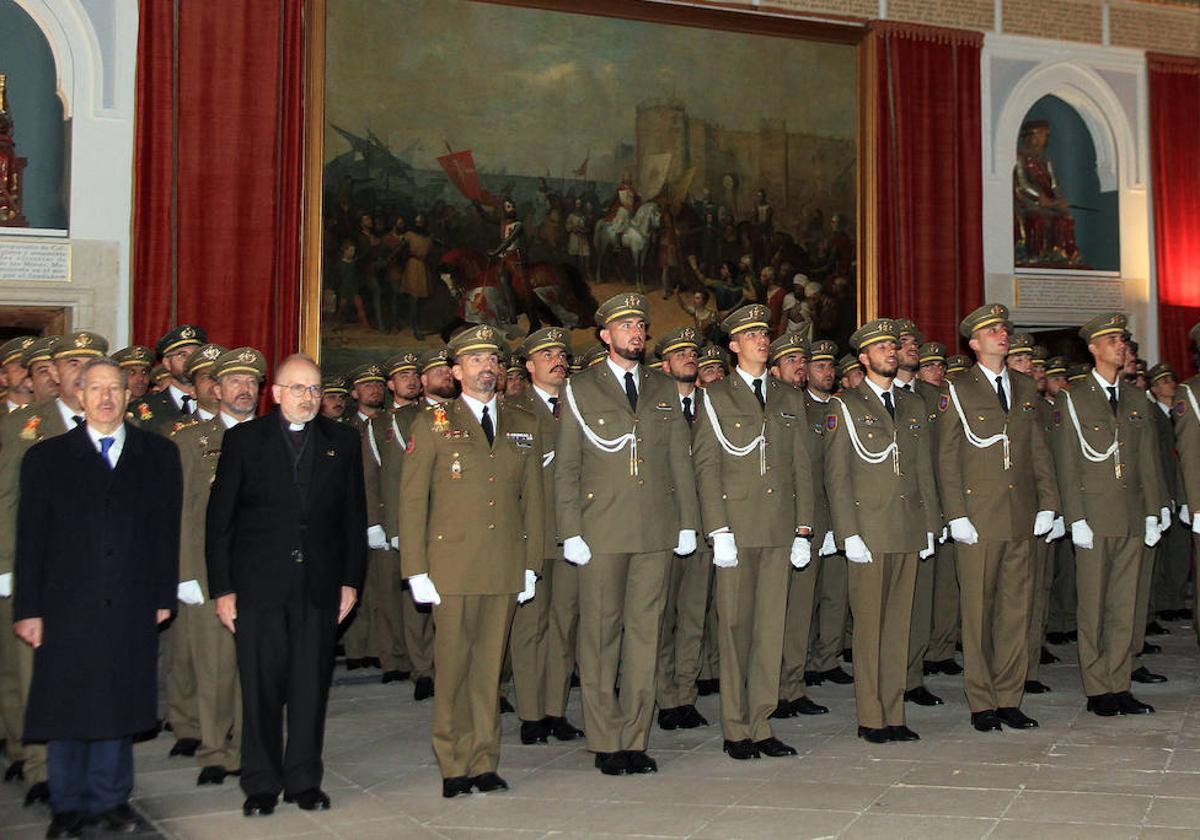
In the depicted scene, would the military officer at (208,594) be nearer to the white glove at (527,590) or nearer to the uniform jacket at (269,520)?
the uniform jacket at (269,520)

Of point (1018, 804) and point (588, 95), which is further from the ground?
point (588, 95)

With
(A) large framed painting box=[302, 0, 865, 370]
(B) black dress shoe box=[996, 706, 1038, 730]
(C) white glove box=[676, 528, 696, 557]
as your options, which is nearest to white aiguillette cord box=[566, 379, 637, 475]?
(C) white glove box=[676, 528, 696, 557]

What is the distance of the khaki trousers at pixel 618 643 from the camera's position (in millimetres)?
6195

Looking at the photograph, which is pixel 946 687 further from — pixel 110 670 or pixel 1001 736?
pixel 110 670

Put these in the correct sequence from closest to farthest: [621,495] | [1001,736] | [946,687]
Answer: [621,495]
[1001,736]
[946,687]

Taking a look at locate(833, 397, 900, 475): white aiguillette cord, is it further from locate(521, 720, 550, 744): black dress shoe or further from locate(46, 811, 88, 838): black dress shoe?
locate(46, 811, 88, 838): black dress shoe

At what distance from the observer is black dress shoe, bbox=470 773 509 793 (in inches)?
230

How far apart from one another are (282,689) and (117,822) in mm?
791

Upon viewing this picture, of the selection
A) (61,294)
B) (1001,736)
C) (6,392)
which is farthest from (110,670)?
(61,294)

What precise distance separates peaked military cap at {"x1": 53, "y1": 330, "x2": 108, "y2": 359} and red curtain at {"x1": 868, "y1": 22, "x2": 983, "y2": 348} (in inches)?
377

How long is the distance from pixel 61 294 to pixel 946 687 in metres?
7.65

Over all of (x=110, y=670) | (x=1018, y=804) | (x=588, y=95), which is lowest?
(x=1018, y=804)

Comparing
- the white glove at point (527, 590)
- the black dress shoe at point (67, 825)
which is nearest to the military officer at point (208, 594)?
the black dress shoe at point (67, 825)

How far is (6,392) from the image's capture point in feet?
25.5
